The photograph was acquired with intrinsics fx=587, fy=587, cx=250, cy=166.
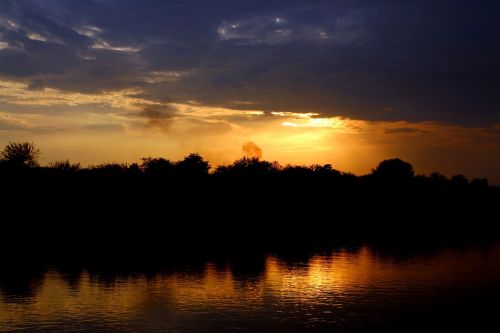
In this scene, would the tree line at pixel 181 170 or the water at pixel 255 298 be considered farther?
the tree line at pixel 181 170

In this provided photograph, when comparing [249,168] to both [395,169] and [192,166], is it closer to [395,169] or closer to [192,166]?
[192,166]

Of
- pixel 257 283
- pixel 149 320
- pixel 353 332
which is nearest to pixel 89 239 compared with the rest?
pixel 257 283

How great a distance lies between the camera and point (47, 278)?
43219 mm

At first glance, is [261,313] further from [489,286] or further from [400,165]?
[400,165]

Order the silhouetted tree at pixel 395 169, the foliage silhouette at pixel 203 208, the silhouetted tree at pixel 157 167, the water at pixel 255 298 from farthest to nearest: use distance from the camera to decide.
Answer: the silhouetted tree at pixel 395 169
the silhouetted tree at pixel 157 167
the foliage silhouette at pixel 203 208
the water at pixel 255 298

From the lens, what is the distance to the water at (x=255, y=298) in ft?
97.5

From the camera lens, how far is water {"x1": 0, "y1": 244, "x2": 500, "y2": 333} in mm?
29719

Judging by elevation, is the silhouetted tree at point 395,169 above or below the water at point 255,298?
above

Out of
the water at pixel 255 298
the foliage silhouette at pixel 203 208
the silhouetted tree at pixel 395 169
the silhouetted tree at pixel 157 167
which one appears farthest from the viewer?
Answer: the silhouetted tree at pixel 395 169

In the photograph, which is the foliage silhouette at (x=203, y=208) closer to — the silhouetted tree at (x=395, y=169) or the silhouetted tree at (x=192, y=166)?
the silhouetted tree at (x=192, y=166)

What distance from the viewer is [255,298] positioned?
3719 cm

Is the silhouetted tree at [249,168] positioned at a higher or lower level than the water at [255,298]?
higher

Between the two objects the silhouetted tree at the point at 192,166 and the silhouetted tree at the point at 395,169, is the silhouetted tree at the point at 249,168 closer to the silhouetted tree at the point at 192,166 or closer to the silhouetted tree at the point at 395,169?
the silhouetted tree at the point at 192,166

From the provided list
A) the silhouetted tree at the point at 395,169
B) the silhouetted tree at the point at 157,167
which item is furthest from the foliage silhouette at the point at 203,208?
the silhouetted tree at the point at 395,169
